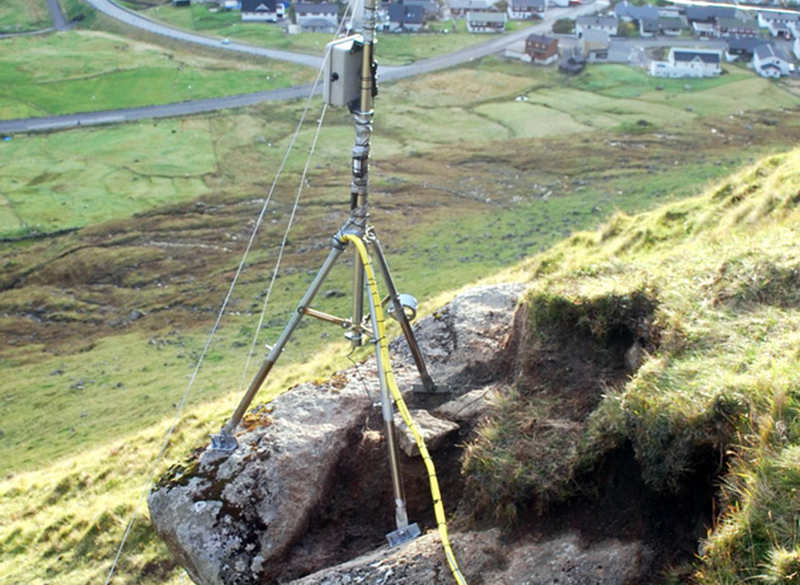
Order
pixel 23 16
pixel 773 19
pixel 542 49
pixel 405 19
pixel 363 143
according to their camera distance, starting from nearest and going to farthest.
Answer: pixel 363 143 → pixel 542 49 → pixel 773 19 → pixel 405 19 → pixel 23 16

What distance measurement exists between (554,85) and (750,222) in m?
78.7

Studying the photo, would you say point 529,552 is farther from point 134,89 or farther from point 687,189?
point 134,89

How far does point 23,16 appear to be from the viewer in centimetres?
11150

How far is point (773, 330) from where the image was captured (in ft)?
28.5

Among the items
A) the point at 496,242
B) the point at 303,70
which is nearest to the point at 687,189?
the point at 496,242

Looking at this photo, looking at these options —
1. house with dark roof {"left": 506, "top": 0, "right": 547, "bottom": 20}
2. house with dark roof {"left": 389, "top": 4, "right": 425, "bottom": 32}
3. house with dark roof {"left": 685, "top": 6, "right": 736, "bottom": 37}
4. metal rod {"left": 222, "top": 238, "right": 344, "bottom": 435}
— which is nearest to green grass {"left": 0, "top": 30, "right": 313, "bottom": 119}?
house with dark roof {"left": 389, "top": 4, "right": 425, "bottom": 32}

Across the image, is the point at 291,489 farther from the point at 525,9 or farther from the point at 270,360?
the point at 525,9

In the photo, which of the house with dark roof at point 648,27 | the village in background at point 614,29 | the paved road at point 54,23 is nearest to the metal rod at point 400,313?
the village in background at point 614,29

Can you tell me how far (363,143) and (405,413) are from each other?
3171mm

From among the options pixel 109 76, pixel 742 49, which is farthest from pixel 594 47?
pixel 109 76

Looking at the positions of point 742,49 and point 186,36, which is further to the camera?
point 186,36

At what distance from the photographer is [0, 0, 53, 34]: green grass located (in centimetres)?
10700

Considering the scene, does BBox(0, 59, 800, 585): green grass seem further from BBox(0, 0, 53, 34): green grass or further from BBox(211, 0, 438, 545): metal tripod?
BBox(0, 0, 53, 34): green grass

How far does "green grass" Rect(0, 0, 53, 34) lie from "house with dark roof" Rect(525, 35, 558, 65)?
6605 centimetres
